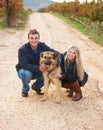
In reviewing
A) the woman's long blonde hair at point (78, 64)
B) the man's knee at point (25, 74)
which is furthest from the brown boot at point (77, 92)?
the man's knee at point (25, 74)

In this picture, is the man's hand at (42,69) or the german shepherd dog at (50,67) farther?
the man's hand at (42,69)

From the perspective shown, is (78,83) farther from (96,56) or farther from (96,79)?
(96,56)

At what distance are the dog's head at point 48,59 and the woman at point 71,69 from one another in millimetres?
301

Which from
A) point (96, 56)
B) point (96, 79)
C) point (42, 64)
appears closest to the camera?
point (42, 64)

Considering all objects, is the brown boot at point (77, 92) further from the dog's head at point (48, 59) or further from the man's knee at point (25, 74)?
the man's knee at point (25, 74)

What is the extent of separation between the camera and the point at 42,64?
6891 millimetres

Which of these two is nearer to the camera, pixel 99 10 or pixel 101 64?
pixel 101 64

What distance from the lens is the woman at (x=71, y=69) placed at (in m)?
7.14

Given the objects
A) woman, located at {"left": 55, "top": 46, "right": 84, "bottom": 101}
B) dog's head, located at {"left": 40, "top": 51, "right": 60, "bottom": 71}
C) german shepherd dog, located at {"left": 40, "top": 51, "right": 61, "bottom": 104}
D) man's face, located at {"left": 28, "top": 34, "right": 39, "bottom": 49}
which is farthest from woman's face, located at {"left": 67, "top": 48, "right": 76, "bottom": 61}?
man's face, located at {"left": 28, "top": 34, "right": 39, "bottom": 49}

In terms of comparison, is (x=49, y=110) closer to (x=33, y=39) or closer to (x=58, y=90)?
(x=58, y=90)

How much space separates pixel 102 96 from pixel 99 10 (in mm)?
16624

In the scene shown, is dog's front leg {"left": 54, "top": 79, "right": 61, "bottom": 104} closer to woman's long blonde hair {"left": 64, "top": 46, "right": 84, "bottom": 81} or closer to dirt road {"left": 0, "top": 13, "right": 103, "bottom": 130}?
dirt road {"left": 0, "top": 13, "right": 103, "bottom": 130}

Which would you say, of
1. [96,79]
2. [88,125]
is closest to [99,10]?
[96,79]

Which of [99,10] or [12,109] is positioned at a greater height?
[12,109]
